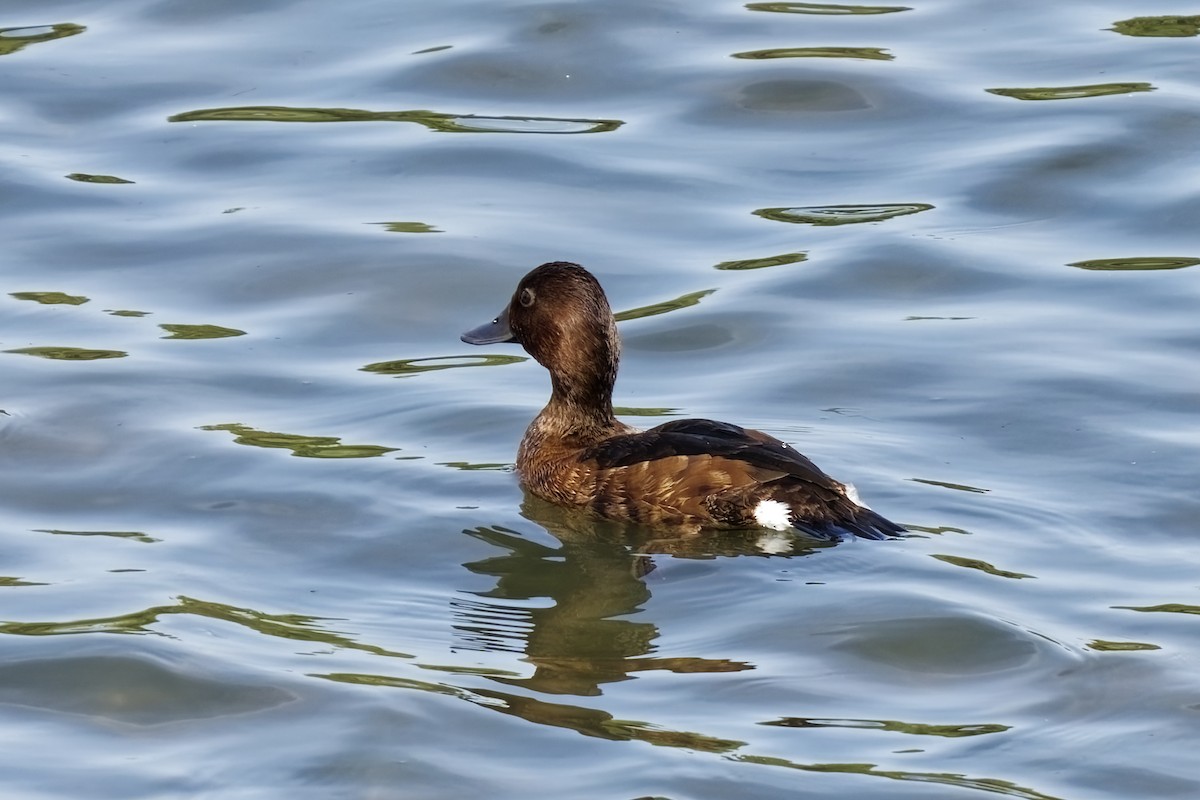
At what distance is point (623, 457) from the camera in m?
8.78

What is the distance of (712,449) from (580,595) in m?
0.86

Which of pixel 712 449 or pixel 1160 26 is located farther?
pixel 1160 26

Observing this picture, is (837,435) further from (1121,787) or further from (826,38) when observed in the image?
(826,38)

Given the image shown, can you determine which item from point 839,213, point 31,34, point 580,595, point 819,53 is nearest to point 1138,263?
point 839,213

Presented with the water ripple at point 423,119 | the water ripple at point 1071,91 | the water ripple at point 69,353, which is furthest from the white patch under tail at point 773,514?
the water ripple at point 1071,91

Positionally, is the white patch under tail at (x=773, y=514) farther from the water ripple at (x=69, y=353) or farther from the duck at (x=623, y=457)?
the water ripple at (x=69, y=353)

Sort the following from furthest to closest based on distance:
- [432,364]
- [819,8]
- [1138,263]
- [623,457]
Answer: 1. [819,8]
2. [1138,263]
3. [432,364]
4. [623,457]

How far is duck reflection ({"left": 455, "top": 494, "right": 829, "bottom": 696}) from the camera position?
Answer: 7.15 metres

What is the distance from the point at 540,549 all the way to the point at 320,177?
503cm

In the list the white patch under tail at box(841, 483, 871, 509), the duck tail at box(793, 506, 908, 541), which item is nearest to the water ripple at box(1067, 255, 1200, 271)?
the white patch under tail at box(841, 483, 871, 509)

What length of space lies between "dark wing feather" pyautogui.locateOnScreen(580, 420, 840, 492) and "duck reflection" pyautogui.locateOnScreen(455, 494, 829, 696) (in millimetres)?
256

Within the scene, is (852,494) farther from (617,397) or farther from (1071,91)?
(1071,91)

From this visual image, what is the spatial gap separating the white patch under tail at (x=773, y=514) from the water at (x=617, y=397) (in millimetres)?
153

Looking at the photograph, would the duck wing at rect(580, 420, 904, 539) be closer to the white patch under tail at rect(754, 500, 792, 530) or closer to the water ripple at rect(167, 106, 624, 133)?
the white patch under tail at rect(754, 500, 792, 530)
